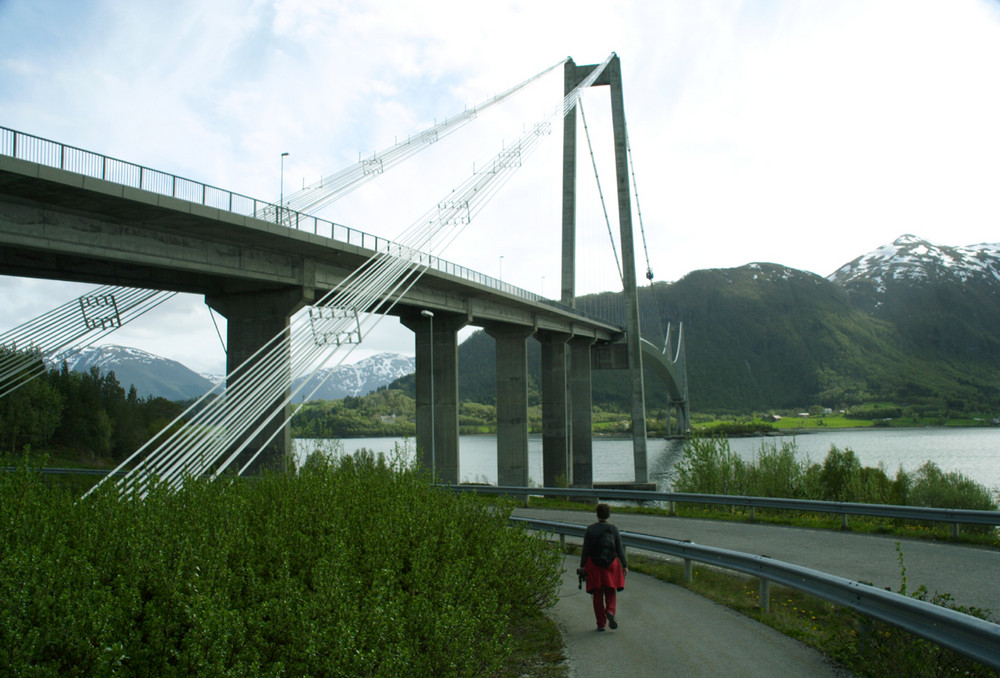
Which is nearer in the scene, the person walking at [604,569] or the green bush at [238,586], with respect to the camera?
the green bush at [238,586]

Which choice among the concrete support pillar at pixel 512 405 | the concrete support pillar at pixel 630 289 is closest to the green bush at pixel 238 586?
the concrete support pillar at pixel 512 405

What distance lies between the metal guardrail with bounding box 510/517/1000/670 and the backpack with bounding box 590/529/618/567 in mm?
1983

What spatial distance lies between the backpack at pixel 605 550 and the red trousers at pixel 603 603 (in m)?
0.29

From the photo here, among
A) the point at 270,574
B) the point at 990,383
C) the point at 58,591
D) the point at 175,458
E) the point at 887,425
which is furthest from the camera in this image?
the point at 990,383

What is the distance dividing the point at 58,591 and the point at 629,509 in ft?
54.2

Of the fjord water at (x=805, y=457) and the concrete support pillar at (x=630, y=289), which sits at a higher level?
the concrete support pillar at (x=630, y=289)

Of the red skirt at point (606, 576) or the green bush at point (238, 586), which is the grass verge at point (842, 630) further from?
the green bush at point (238, 586)

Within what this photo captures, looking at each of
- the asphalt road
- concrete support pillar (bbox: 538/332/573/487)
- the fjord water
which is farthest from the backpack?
concrete support pillar (bbox: 538/332/573/487)

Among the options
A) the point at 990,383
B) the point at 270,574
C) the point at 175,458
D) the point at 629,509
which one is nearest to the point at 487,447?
the point at 629,509

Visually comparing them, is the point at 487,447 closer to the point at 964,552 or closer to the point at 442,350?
the point at 442,350

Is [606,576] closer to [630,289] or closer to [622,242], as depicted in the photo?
[630,289]

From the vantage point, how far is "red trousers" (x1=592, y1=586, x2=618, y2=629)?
24.7 feet

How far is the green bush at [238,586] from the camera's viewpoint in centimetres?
380

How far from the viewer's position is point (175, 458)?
39.2 ft
